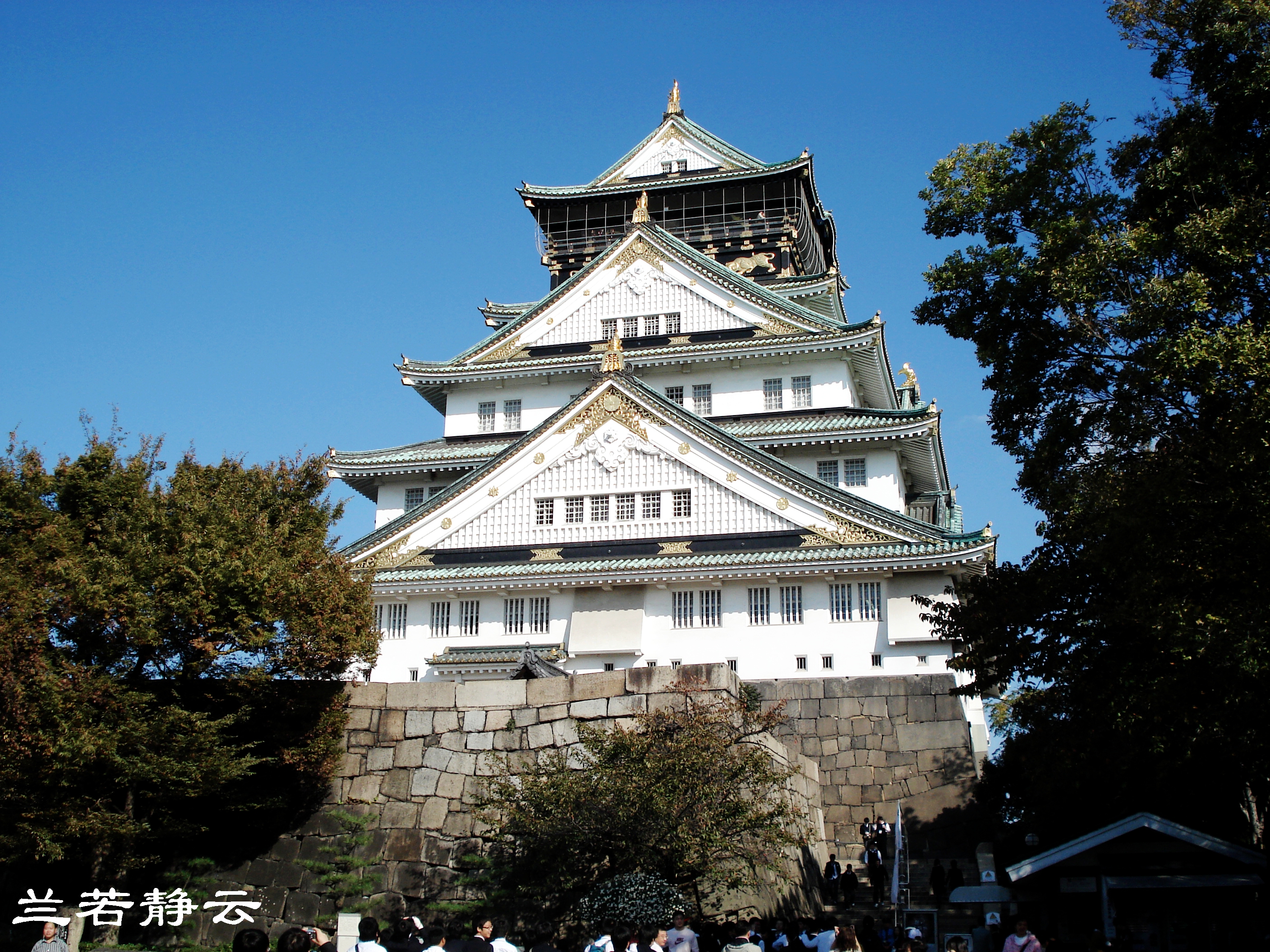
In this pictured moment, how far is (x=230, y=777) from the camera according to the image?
17531 millimetres

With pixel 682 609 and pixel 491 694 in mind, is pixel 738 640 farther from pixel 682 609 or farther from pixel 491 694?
pixel 491 694

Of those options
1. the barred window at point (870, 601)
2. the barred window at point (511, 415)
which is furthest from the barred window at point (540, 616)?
the barred window at point (511, 415)

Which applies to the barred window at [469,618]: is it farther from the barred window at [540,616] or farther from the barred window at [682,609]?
the barred window at [682,609]

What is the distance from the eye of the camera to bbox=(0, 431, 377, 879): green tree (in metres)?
16.9

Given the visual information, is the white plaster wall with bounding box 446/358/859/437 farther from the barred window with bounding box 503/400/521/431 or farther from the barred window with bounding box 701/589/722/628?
the barred window with bounding box 701/589/722/628

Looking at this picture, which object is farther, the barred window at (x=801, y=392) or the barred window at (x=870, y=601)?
the barred window at (x=801, y=392)

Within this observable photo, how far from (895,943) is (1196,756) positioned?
4864 millimetres

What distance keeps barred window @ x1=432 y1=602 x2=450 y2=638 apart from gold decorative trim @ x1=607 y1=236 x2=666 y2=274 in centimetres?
1364

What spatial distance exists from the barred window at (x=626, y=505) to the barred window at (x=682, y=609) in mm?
2595

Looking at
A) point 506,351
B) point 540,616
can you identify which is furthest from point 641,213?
point 540,616

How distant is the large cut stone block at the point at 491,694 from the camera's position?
19578mm

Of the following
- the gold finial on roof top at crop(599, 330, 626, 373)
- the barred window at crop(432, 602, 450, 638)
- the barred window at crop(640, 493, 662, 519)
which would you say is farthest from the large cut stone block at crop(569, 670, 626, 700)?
the gold finial on roof top at crop(599, 330, 626, 373)

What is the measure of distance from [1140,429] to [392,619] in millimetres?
21105

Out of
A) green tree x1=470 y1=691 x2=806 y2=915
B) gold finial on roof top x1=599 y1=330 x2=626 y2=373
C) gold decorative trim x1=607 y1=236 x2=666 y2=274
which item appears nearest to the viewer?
green tree x1=470 y1=691 x2=806 y2=915
